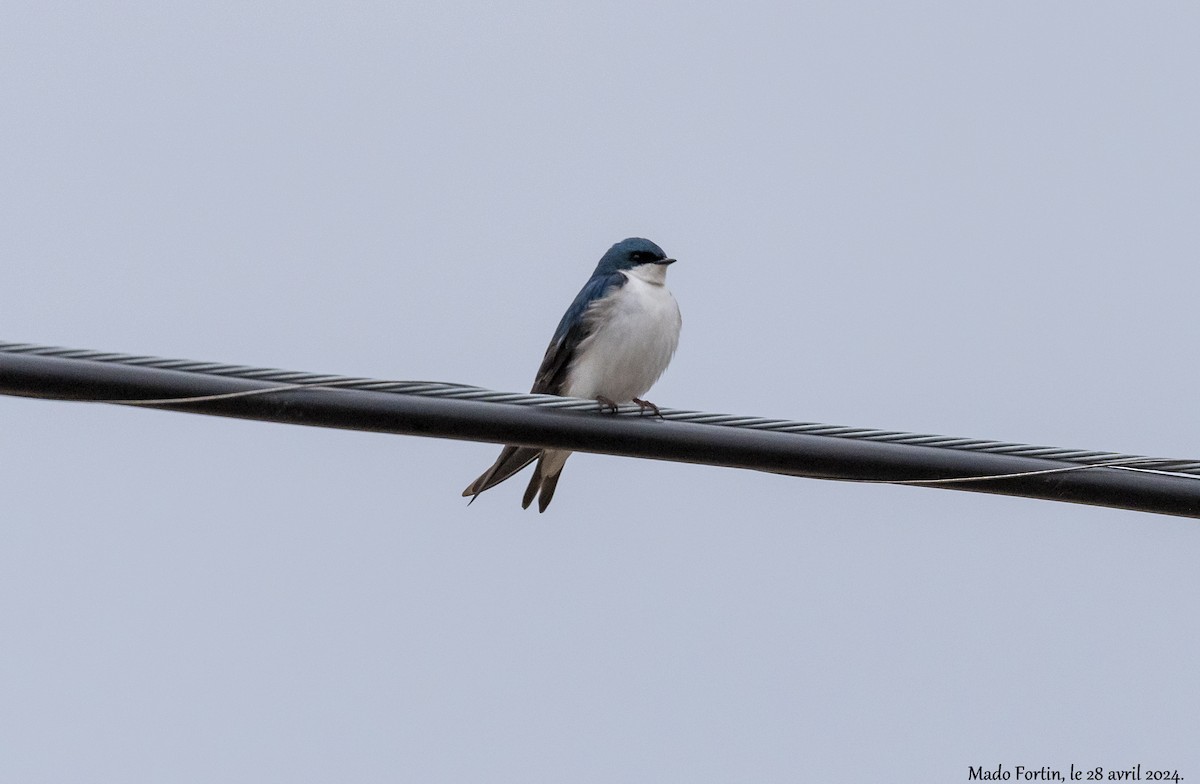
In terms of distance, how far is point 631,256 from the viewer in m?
7.68

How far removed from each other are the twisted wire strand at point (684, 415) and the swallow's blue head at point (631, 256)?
2.91m

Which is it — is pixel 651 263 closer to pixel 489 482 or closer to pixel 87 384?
pixel 489 482

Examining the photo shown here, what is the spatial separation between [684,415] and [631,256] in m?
3.08

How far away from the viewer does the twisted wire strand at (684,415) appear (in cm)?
421

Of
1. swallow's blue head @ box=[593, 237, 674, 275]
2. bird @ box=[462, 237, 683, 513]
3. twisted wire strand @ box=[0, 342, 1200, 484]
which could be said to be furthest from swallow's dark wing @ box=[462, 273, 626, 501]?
twisted wire strand @ box=[0, 342, 1200, 484]

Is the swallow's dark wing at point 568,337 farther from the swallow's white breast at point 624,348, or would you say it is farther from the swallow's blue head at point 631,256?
the swallow's blue head at point 631,256

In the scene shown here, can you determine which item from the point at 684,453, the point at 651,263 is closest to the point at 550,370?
the point at 651,263

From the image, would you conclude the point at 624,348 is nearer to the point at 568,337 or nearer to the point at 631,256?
the point at 568,337

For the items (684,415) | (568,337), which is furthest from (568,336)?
(684,415)

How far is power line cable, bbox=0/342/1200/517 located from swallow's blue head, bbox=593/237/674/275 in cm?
296

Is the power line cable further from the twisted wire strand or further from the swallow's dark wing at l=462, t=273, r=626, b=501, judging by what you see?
the swallow's dark wing at l=462, t=273, r=626, b=501

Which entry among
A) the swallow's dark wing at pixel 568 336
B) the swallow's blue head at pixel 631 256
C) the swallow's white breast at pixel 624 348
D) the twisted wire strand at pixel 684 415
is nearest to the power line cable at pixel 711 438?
the twisted wire strand at pixel 684 415

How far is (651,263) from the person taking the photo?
765 centimetres

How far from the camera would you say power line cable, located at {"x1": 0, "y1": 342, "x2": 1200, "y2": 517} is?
4.34 m
